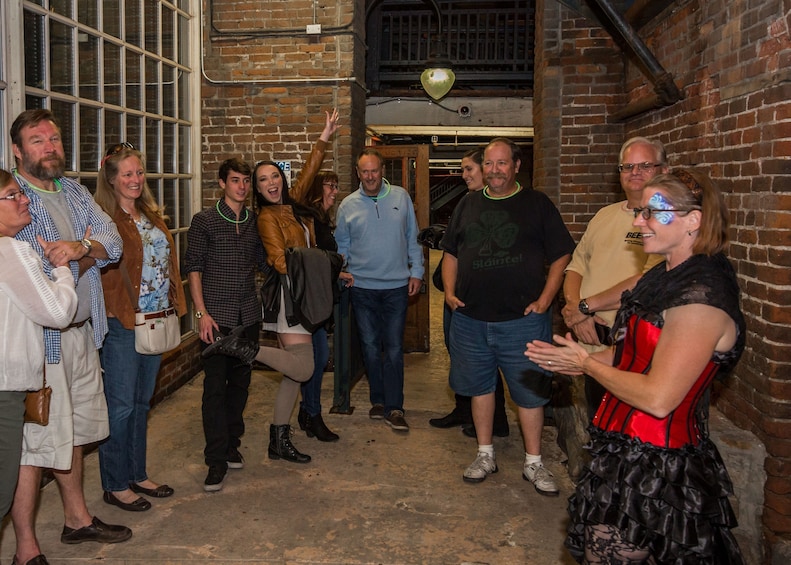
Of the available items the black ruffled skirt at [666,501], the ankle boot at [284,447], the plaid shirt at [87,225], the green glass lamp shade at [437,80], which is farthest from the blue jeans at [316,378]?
the green glass lamp shade at [437,80]

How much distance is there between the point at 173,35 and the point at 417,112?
4340 mm

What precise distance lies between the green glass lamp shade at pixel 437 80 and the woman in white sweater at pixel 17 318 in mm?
5967

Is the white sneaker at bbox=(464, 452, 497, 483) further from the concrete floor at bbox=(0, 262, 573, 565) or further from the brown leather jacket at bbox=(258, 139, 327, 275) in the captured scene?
the brown leather jacket at bbox=(258, 139, 327, 275)

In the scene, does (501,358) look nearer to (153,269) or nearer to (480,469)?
(480,469)

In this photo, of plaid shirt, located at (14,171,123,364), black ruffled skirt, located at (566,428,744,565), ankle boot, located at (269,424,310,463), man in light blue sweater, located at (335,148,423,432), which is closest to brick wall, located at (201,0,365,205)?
man in light blue sweater, located at (335,148,423,432)

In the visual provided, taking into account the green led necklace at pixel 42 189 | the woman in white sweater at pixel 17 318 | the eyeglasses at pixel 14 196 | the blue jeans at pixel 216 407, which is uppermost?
the green led necklace at pixel 42 189

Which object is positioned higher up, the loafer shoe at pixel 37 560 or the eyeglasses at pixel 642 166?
the eyeglasses at pixel 642 166

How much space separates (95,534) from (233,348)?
1.09 m

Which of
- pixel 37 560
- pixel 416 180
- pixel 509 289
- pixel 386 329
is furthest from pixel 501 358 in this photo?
pixel 416 180

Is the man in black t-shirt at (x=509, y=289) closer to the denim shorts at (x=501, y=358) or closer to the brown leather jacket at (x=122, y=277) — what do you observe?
the denim shorts at (x=501, y=358)

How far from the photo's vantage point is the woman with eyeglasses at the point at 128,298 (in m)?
3.62

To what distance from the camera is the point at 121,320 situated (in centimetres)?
358

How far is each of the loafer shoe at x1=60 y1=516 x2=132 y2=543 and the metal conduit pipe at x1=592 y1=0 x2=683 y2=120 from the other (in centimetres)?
391

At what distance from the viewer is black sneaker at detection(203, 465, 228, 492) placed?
408 cm
